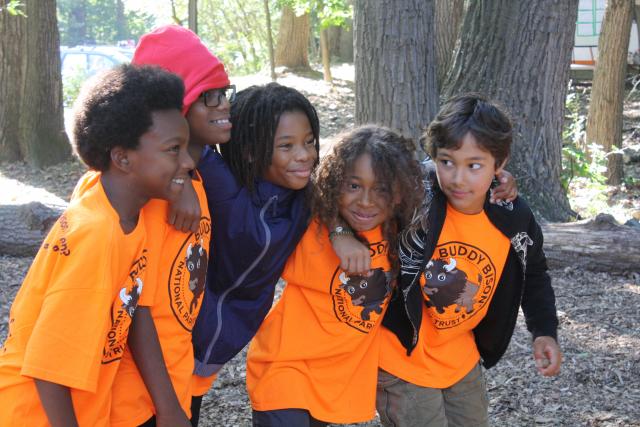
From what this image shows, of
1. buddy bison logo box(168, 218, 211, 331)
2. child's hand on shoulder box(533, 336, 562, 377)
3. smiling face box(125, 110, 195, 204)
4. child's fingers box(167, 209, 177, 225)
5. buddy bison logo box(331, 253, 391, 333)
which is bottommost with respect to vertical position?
child's hand on shoulder box(533, 336, 562, 377)

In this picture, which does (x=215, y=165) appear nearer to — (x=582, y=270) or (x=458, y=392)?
(x=458, y=392)

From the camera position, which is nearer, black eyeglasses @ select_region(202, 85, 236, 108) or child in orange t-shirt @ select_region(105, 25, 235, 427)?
child in orange t-shirt @ select_region(105, 25, 235, 427)

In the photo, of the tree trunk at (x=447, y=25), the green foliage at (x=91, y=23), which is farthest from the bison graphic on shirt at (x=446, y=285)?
the green foliage at (x=91, y=23)

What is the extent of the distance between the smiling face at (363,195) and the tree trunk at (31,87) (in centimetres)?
725

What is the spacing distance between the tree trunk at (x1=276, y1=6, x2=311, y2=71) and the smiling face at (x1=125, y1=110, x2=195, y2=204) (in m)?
A: 13.0

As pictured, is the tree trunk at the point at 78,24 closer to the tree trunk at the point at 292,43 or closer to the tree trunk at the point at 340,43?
the tree trunk at the point at 340,43

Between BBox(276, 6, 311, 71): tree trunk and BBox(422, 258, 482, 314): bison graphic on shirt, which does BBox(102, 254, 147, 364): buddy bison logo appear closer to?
BBox(422, 258, 482, 314): bison graphic on shirt

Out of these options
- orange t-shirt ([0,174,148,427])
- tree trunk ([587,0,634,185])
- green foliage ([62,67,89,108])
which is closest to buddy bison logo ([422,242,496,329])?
orange t-shirt ([0,174,148,427])

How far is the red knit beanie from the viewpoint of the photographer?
2.44 metres

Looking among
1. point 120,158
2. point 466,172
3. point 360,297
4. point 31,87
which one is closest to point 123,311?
point 120,158

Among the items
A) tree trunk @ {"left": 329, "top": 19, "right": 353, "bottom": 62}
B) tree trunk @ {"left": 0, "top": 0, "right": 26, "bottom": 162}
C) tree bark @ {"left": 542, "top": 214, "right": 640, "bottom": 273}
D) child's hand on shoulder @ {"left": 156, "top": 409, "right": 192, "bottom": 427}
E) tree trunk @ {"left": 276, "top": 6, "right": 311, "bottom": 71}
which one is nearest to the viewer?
child's hand on shoulder @ {"left": 156, "top": 409, "right": 192, "bottom": 427}

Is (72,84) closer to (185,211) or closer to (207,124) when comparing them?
(207,124)

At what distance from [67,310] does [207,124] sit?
0.81 meters

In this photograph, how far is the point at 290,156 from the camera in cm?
Result: 252
